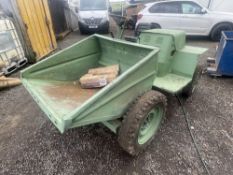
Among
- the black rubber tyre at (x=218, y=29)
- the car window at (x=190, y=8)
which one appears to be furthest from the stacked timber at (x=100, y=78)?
the black rubber tyre at (x=218, y=29)

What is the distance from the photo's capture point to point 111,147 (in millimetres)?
2375

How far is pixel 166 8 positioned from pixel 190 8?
2.92 feet

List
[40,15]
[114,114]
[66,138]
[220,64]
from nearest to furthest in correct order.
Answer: [114,114], [66,138], [220,64], [40,15]

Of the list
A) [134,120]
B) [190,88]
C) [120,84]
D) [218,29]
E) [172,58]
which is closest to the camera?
[120,84]

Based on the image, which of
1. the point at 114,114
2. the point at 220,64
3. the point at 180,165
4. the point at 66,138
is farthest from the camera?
the point at 220,64

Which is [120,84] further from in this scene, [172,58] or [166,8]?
[166,8]

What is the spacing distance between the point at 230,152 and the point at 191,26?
579 centimetres

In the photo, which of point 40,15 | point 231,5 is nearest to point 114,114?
point 40,15

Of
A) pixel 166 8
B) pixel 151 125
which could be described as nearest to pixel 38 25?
pixel 166 8

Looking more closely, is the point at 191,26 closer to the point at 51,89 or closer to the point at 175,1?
the point at 175,1

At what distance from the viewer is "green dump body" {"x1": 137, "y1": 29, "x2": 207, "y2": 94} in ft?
9.20

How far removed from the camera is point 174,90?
2561mm

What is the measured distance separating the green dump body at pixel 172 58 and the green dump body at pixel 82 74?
0.66 metres

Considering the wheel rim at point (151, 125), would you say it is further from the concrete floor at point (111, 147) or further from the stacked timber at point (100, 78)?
the stacked timber at point (100, 78)
